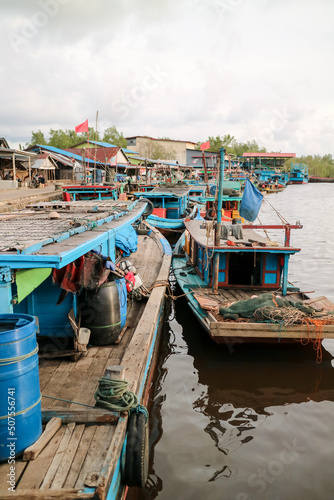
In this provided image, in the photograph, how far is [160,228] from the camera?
19.8 metres

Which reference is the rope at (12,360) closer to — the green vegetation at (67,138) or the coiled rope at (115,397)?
the coiled rope at (115,397)

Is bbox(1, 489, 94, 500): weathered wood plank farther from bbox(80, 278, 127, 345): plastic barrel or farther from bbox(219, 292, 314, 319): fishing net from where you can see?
bbox(219, 292, 314, 319): fishing net

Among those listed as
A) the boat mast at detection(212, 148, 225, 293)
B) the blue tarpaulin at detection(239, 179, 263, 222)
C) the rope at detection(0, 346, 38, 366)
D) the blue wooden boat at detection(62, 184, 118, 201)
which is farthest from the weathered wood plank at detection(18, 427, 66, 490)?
the blue wooden boat at detection(62, 184, 118, 201)

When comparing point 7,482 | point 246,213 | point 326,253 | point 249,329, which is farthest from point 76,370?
point 326,253

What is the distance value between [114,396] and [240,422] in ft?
10.2

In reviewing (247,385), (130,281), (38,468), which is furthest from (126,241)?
(38,468)

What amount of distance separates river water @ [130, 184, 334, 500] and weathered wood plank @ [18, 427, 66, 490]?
184cm

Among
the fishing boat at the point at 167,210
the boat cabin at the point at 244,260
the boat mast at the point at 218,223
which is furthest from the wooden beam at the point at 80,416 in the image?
the fishing boat at the point at 167,210

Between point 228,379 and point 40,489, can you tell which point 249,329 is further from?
point 40,489

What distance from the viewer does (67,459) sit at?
3.44 m

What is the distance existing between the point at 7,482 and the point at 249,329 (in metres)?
4.97

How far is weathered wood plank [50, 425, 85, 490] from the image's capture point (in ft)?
10.4

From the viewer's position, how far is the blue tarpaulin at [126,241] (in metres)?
10.7

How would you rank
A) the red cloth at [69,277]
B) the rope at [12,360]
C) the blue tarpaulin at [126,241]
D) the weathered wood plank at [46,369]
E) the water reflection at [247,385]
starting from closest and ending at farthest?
the rope at [12,360] < the weathered wood plank at [46,369] < the red cloth at [69,277] < the water reflection at [247,385] < the blue tarpaulin at [126,241]
